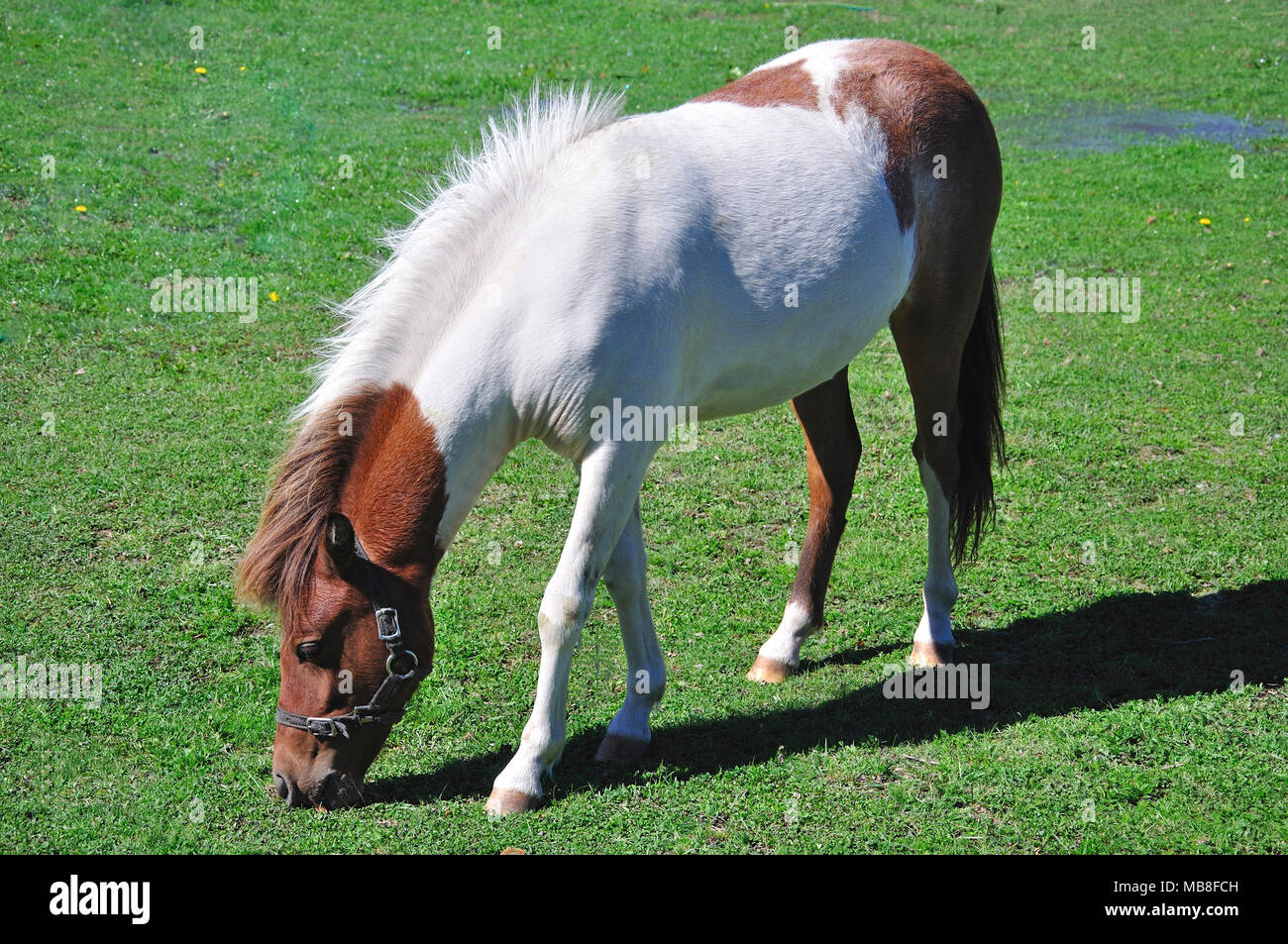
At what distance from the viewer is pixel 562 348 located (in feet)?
12.8

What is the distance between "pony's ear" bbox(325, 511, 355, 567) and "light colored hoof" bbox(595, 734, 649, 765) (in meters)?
1.38

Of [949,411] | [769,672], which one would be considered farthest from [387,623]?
[949,411]

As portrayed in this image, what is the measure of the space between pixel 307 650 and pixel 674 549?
276 cm

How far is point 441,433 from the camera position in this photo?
3.88 metres

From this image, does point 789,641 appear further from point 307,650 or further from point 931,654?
point 307,650

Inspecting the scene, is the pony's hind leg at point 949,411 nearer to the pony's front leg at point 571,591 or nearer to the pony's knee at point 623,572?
the pony's knee at point 623,572

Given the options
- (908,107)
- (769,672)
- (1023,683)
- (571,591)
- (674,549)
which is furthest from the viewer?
(674,549)

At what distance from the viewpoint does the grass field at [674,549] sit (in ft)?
13.9

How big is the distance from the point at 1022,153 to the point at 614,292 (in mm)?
11022

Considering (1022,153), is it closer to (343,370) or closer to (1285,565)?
(1285,565)

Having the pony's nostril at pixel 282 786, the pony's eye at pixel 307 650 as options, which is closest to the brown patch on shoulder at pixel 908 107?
the pony's eye at pixel 307 650

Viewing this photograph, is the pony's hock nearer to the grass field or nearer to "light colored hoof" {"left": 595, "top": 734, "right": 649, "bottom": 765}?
"light colored hoof" {"left": 595, "top": 734, "right": 649, "bottom": 765}
